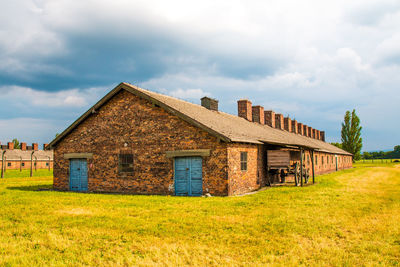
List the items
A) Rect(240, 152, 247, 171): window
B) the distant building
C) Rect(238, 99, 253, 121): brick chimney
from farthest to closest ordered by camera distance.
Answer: the distant building < Rect(238, 99, 253, 121): brick chimney < Rect(240, 152, 247, 171): window

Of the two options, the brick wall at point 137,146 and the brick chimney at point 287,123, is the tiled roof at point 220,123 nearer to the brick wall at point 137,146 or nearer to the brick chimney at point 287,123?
the brick wall at point 137,146

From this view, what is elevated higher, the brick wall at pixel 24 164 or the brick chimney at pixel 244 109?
the brick chimney at pixel 244 109

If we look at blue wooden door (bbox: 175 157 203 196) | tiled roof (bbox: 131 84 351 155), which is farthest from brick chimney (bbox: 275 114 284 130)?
blue wooden door (bbox: 175 157 203 196)

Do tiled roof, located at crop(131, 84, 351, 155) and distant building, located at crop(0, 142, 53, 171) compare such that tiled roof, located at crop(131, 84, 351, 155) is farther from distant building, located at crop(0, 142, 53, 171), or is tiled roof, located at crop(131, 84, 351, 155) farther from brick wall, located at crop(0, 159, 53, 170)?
brick wall, located at crop(0, 159, 53, 170)

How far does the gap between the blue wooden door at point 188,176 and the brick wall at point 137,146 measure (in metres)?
0.30

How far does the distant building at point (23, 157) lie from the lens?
6619cm

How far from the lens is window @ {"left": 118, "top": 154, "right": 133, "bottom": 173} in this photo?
16922 mm

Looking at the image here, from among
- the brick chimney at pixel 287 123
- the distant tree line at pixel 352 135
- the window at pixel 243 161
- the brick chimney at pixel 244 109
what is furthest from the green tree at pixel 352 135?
the window at pixel 243 161

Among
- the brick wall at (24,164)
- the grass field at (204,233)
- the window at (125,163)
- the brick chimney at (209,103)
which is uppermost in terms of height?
the brick chimney at (209,103)

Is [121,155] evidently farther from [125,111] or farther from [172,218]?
[172,218]

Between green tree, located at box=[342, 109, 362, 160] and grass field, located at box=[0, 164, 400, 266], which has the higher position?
green tree, located at box=[342, 109, 362, 160]

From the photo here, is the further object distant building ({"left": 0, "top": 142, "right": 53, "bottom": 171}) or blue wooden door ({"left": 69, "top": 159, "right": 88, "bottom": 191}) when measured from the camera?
distant building ({"left": 0, "top": 142, "right": 53, "bottom": 171})

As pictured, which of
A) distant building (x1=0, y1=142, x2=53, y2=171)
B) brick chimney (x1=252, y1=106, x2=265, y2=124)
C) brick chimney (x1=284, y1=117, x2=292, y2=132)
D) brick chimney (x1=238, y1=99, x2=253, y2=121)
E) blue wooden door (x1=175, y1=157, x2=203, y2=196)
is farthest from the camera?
distant building (x1=0, y1=142, x2=53, y2=171)

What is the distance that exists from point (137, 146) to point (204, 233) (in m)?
9.94
